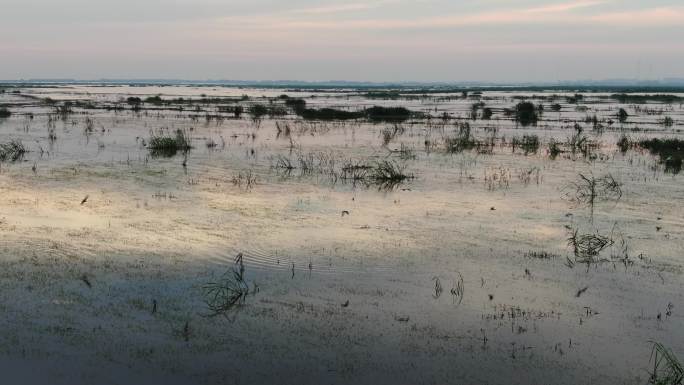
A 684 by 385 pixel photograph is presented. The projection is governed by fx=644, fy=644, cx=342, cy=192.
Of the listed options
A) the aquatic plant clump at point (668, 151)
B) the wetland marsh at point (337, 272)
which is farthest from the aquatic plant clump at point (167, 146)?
the aquatic plant clump at point (668, 151)

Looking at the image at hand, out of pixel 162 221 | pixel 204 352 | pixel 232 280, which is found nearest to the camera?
pixel 204 352

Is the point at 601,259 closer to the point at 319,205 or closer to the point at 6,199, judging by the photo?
the point at 319,205

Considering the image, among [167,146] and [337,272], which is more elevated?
[167,146]

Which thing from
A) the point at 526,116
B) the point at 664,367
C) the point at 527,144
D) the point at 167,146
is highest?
the point at 526,116

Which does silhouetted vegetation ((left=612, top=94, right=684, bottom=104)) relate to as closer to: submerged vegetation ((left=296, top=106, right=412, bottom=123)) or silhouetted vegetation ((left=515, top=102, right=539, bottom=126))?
silhouetted vegetation ((left=515, top=102, right=539, bottom=126))

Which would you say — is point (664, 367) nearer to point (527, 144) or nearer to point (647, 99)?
point (527, 144)

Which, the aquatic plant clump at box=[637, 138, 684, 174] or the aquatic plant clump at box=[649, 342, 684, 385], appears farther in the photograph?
the aquatic plant clump at box=[637, 138, 684, 174]

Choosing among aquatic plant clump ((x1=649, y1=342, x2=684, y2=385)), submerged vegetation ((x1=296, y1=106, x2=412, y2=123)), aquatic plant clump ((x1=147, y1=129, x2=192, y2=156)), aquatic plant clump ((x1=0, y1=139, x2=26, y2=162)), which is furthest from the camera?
submerged vegetation ((x1=296, y1=106, x2=412, y2=123))

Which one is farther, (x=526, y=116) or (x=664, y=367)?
(x=526, y=116)

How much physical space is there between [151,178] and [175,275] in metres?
9.62

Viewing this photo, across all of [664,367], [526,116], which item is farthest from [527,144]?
[664,367]

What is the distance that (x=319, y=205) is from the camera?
14984 mm

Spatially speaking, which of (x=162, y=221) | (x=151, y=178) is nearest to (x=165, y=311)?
(x=162, y=221)

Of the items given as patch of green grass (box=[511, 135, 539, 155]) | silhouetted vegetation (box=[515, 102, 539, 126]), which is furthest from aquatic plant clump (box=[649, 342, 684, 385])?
silhouetted vegetation (box=[515, 102, 539, 126])
